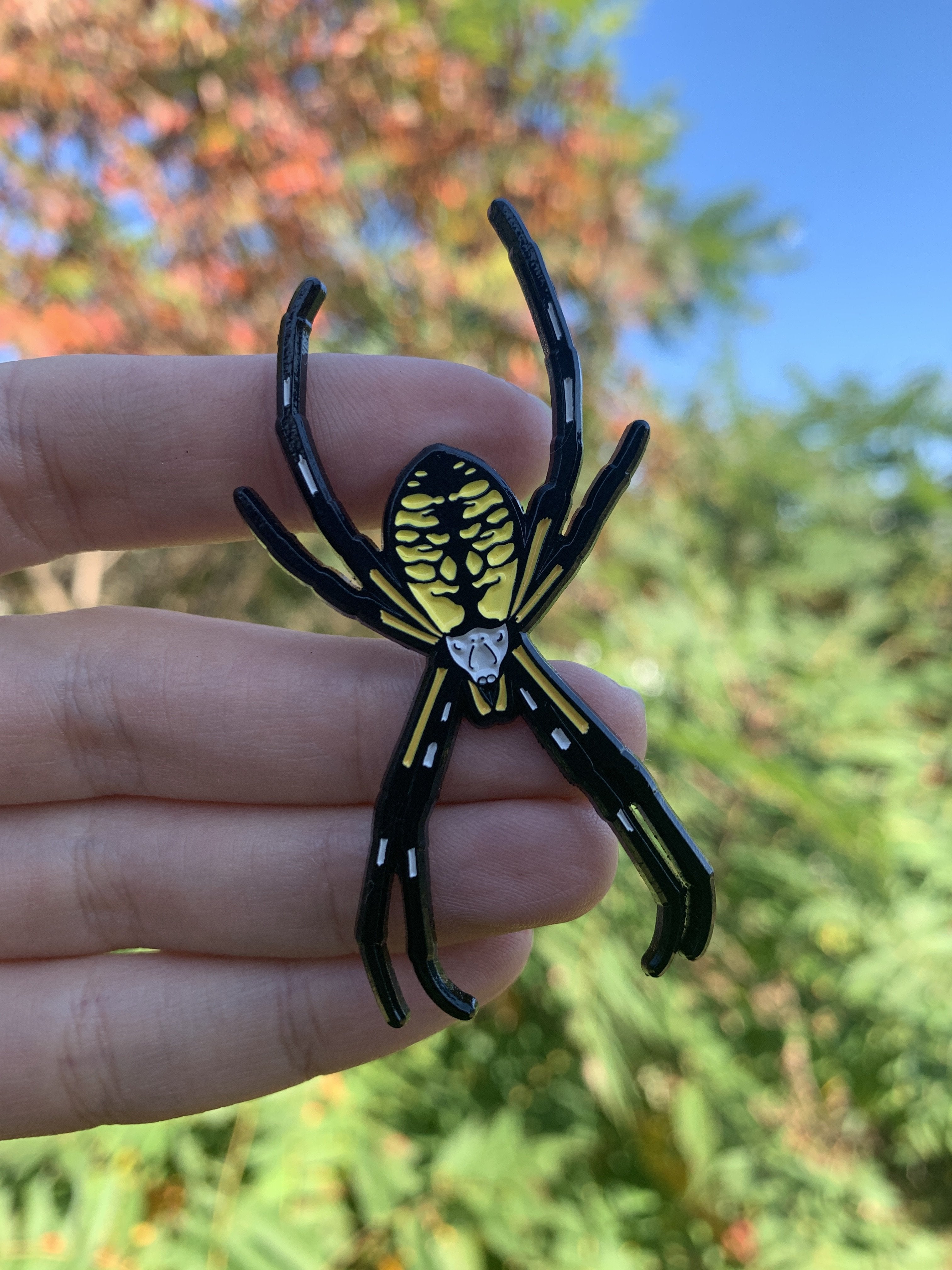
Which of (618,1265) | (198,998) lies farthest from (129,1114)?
(618,1265)

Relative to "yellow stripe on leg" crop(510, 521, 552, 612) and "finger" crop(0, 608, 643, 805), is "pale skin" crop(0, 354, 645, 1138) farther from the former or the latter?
"yellow stripe on leg" crop(510, 521, 552, 612)

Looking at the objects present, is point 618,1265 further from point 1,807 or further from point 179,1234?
point 1,807

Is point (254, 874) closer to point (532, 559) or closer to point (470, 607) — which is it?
point (470, 607)

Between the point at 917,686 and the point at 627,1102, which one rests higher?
the point at 917,686

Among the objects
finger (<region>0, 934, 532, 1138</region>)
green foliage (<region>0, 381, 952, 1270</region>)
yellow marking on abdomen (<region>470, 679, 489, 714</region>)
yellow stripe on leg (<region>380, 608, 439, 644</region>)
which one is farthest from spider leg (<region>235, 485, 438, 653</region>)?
green foliage (<region>0, 381, 952, 1270</region>)

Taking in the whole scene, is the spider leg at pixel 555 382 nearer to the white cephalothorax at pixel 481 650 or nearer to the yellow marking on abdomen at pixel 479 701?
the white cephalothorax at pixel 481 650

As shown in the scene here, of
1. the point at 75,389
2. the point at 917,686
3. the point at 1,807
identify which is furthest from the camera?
the point at 917,686

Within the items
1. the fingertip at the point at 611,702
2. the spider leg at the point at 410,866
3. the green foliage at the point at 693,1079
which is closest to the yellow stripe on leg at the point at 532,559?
the fingertip at the point at 611,702
